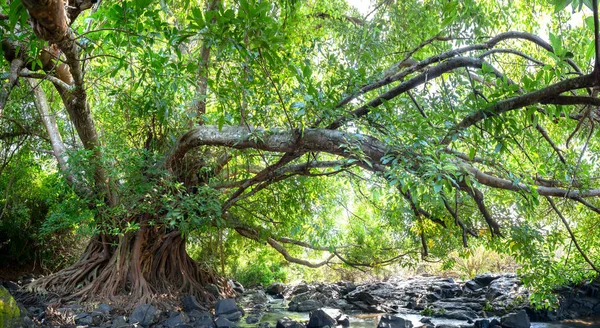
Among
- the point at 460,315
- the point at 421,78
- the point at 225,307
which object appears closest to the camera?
the point at 421,78

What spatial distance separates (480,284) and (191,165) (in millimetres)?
8217

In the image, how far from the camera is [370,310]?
1015 centimetres

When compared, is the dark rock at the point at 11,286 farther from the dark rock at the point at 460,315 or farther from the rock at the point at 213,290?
the dark rock at the point at 460,315

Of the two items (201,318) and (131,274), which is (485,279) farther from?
(131,274)

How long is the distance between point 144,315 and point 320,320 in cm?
268

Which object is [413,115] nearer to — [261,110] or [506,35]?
[506,35]

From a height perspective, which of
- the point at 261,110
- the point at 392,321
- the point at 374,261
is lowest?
the point at 392,321

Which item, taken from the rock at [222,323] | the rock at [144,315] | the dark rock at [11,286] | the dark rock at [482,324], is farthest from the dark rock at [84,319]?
the dark rock at [482,324]

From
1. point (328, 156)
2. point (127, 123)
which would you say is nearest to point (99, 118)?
point (127, 123)

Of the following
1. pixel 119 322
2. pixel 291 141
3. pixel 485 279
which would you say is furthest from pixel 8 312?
pixel 485 279

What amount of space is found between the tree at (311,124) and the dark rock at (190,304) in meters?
Answer: 0.33

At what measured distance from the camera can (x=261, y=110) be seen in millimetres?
A: 5172

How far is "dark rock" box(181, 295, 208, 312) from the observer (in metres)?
8.23

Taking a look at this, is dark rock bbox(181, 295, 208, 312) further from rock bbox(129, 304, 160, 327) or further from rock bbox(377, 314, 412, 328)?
rock bbox(377, 314, 412, 328)
